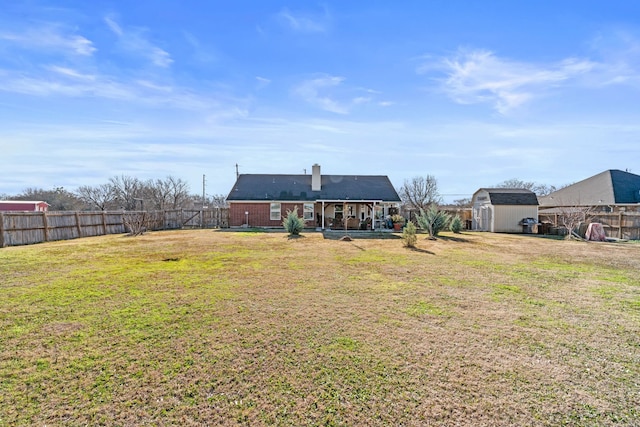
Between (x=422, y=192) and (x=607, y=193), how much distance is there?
18726 millimetres

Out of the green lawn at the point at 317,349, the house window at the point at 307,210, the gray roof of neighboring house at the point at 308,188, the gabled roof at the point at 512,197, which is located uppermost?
the gray roof of neighboring house at the point at 308,188

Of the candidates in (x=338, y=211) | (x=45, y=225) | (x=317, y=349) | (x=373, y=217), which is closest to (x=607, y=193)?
(x=373, y=217)

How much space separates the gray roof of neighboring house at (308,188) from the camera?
2398 centimetres

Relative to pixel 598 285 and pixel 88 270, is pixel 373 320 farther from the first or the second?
pixel 88 270

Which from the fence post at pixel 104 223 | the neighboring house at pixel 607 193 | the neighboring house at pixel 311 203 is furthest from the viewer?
the neighboring house at pixel 311 203

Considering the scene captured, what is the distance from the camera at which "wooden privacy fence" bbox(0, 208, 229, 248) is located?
13.3 metres

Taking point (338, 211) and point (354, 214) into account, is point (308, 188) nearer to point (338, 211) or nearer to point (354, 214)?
point (338, 211)

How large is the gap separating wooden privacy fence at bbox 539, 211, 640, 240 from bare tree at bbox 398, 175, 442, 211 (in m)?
21.1

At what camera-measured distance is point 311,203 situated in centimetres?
2381

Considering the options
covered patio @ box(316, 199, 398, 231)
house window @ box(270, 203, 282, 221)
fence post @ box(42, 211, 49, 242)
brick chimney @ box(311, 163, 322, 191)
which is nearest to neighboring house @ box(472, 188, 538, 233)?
covered patio @ box(316, 199, 398, 231)

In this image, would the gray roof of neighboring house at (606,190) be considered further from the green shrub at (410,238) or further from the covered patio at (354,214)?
the green shrub at (410,238)

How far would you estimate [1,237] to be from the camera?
12648 millimetres

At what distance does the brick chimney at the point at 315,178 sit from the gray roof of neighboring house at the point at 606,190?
65.1ft

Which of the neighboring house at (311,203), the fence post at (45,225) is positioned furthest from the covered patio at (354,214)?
the fence post at (45,225)
